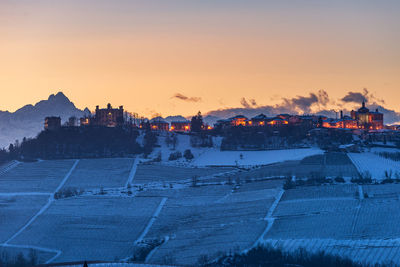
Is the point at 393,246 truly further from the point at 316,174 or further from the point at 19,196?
the point at 19,196

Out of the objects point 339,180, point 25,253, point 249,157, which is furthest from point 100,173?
point 25,253

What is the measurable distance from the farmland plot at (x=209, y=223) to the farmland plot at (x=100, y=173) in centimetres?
1794

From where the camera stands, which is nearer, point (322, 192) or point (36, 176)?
point (322, 192)

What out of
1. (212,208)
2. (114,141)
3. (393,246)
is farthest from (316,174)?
(114,141)

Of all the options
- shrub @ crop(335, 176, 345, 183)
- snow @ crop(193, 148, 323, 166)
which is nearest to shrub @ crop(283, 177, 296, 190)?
shrub @ crop(335, 176, 345, 183)

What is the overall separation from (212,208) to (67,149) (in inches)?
2532

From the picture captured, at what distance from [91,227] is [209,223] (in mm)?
16501

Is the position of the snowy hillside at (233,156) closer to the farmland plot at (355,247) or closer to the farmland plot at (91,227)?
the farmland plot at (91,227)

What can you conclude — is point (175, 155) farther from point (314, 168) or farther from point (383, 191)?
point (383, 191)

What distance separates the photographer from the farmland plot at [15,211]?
341 ft

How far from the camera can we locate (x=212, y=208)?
10869 centimetres

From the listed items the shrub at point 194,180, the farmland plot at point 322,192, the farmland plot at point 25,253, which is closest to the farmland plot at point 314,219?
the farmland plot at point 322,192

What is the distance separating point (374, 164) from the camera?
132875mm

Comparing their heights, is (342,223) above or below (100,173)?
below
